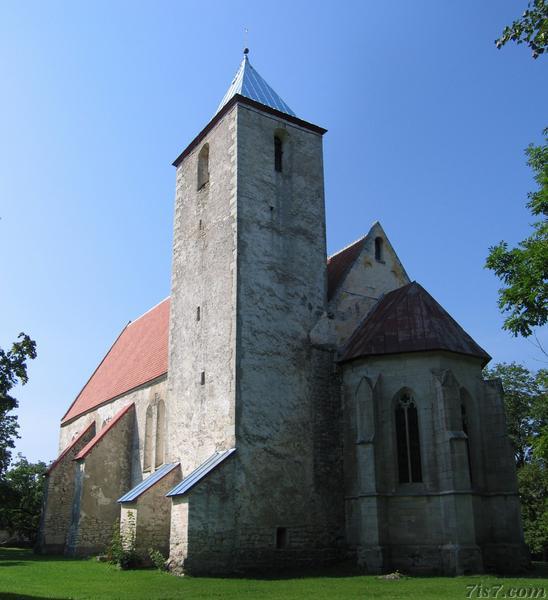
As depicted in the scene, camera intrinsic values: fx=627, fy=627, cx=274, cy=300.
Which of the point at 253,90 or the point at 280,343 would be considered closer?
the point at 280,343

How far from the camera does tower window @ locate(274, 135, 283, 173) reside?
892 inches

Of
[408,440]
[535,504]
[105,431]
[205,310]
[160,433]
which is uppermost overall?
[205,310]

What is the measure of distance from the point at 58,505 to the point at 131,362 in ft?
23.4

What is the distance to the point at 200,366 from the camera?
810 inches

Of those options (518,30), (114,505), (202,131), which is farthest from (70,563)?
(518,30)

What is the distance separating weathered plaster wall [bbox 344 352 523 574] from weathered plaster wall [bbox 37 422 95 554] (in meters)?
14.9

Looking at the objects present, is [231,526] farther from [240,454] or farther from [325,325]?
[325,325]

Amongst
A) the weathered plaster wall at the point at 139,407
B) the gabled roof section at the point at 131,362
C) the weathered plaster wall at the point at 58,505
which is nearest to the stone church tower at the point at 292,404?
the weathered plaster wall at the point at 139,407

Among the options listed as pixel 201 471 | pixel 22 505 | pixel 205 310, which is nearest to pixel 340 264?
pixel 205 310

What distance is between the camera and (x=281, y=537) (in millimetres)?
17953

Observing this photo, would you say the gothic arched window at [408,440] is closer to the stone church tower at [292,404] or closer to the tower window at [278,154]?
the stone church tower at [292,404]

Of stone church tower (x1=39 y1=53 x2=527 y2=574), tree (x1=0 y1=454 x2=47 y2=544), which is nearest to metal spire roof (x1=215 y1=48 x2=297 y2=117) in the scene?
stone church tower (x1=39 y1=53 x2=527 y2=574)

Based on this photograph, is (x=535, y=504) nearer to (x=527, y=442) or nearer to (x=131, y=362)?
(x=527, y=442)

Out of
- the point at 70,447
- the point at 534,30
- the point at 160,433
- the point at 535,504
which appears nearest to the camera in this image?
the point at 534,30
